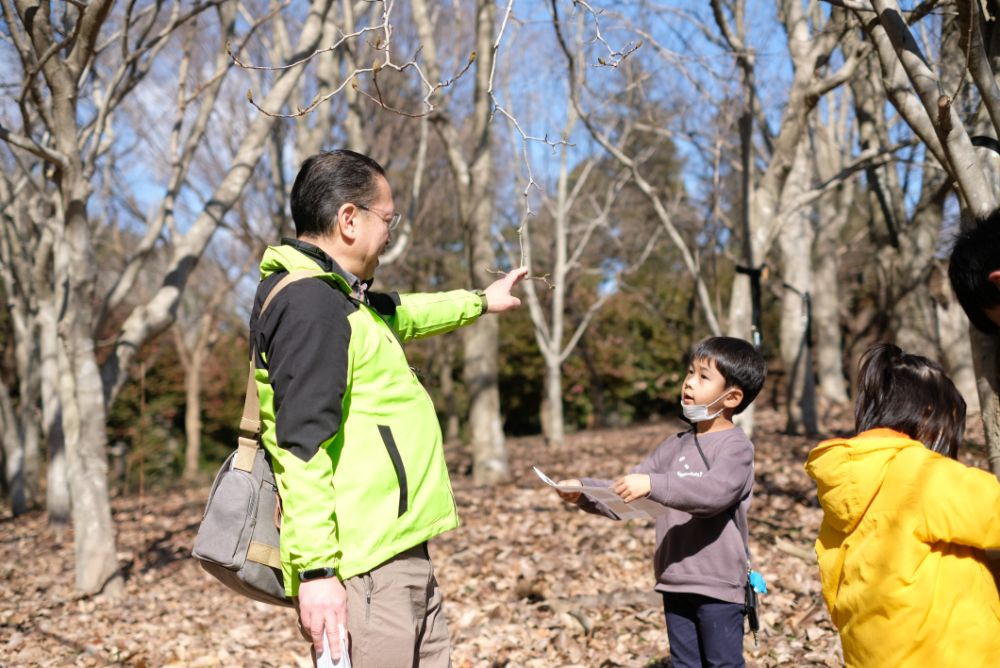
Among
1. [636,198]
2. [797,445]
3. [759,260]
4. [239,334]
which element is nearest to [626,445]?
[797,445]

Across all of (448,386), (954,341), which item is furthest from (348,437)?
(448,386)

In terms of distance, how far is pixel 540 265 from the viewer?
21.1 metres

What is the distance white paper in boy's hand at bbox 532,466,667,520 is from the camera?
2715mm

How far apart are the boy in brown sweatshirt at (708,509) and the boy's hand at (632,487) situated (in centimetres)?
2

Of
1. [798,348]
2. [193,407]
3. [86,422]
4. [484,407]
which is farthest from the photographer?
[193,407]

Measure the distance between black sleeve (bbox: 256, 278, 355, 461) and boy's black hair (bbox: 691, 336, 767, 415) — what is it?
54.1 inches

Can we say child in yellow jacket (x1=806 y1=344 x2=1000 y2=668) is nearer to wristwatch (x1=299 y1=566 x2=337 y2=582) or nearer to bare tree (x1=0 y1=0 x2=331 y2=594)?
wristwatch (x1=299 y1=566 x2=337 y2=582)

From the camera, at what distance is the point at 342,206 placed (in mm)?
2225

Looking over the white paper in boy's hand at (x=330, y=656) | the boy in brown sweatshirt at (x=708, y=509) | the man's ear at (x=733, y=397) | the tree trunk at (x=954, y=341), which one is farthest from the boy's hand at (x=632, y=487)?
the tree trunk at (x=954, y=341)

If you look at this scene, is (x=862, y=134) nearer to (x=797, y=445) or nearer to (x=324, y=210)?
(x=797, y=445)

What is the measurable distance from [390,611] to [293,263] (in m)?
0.89

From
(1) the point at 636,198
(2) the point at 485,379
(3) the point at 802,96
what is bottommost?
(2) the point at 485,379

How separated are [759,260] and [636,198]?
14.9 meters

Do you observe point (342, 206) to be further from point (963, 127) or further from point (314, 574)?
point (963, 127)
